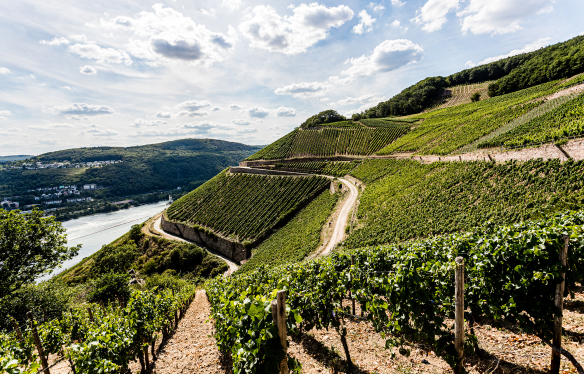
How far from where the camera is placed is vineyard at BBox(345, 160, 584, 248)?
1648 centimetres

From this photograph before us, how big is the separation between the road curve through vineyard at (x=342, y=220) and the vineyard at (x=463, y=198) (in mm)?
2172

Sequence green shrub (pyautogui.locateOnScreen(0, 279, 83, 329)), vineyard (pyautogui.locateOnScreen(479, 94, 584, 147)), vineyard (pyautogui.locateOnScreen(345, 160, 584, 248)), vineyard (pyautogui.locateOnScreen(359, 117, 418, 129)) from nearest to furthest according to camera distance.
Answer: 1. green shrub (pyautogui.locateOnScreen(0, 279, 83, 329))
2. vineyard (pyautogui.locateOnScreen(345, 160, 584, 248))
3. vineyard (pyautogui.locateOnScreen(479, 94, 584, 147))
4. vineyard (pyautogui.locateOnScreen(359, 117, 418, 129))

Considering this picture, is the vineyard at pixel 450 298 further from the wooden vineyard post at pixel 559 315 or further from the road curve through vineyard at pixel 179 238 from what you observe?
the road curve through vineyard at pixel 179 238

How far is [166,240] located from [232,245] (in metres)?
18.4

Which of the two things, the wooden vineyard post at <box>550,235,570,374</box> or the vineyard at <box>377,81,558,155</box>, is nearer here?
the wooden vineyard post at <box>550,235,570,374</box>

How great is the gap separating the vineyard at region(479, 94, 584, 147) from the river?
102983 mm

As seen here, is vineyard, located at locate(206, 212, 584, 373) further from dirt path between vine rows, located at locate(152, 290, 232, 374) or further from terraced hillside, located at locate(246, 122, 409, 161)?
terraced hillside, located at locate(246, 122, 409, 161)

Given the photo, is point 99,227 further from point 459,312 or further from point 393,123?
point 459,312

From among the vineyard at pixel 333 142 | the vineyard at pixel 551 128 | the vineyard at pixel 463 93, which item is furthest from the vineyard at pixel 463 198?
the vineyard at pixel 463 93

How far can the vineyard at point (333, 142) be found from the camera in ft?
212

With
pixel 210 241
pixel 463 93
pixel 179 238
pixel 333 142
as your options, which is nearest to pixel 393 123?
pixel 333 142

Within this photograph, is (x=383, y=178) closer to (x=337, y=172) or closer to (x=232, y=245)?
(x=337, y=172)

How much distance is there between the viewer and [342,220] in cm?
3166

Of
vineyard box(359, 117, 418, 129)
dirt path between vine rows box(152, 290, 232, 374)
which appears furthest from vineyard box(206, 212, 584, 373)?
vineyard box(359, 117, 418, 129)
